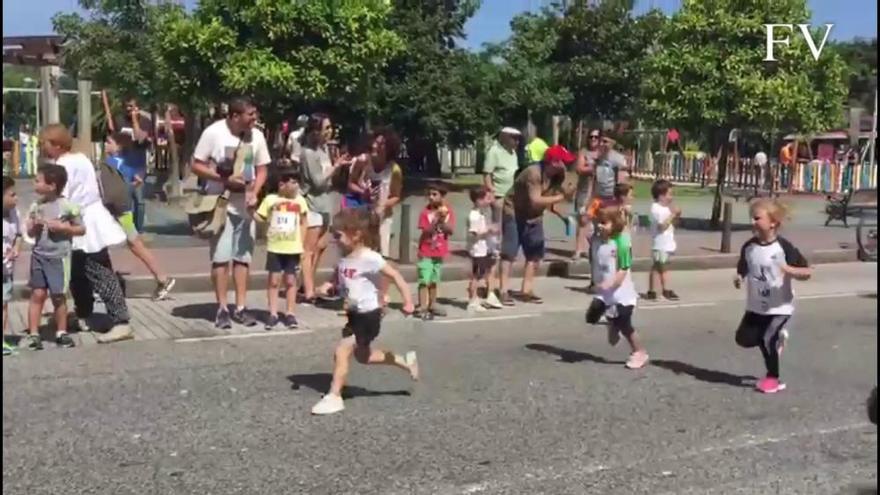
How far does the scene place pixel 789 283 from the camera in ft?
24.2

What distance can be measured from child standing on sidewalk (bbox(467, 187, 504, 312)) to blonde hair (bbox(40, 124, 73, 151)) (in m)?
3.61

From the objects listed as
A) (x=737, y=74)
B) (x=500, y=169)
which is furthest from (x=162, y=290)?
(x=737, y=74)

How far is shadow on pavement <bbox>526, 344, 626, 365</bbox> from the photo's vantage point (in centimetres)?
845

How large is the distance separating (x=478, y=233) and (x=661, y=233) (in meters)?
2.12

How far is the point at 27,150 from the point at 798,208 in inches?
787

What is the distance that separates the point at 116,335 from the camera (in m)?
8.86

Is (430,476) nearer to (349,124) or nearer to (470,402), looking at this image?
(470,402)

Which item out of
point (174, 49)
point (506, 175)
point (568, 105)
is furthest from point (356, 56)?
point (568, 105)

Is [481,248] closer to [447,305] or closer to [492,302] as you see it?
[492,302]

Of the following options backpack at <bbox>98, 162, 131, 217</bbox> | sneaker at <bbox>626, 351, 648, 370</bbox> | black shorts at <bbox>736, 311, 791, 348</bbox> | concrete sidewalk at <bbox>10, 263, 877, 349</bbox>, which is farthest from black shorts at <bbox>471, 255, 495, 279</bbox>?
black shorts at <bbox>736, 311, 791, 348</bbox>

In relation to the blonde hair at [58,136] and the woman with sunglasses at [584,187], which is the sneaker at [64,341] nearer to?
the blonde hair at [58,136]

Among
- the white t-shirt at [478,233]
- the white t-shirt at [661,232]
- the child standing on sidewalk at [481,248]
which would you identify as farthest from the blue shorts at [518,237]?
the white t-shirt at [661,232]

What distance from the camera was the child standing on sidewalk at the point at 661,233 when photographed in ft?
38.2

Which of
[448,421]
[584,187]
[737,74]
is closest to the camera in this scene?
[448,421]
